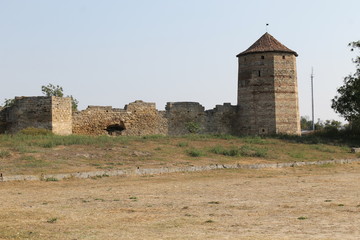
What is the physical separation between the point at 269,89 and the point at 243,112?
7.62ft

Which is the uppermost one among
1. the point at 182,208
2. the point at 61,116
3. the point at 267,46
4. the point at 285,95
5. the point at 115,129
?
the point at 267,46

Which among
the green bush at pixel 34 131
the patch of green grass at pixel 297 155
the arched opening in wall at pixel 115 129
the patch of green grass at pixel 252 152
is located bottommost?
the patch of green grass at pixel 297 155

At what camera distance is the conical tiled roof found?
3195cm

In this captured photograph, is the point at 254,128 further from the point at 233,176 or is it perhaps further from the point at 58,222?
the point at 58,222

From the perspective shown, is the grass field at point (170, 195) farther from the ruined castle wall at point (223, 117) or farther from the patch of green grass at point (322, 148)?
the ruined castle wall at point (223, 117)

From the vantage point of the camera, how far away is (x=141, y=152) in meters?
20.5

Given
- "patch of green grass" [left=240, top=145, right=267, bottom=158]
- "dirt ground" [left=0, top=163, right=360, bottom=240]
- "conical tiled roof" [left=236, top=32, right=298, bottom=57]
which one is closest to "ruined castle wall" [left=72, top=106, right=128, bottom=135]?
"conical tiled roof" [left=236, top=32, right=298, bottom=57]

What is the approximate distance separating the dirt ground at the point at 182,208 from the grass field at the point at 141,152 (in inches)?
97.0

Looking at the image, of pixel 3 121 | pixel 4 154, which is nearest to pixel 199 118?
pixel 3 121

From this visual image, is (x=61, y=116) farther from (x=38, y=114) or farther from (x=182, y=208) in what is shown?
(x=182, y=208)

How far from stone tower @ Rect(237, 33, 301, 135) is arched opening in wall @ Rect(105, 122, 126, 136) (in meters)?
7.55

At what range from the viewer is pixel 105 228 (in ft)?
26.2

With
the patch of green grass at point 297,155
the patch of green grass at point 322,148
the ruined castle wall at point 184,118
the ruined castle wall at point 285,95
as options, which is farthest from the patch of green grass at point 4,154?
the ruined castle wall at point 285,95

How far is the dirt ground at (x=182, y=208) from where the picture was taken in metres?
7.57
